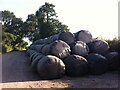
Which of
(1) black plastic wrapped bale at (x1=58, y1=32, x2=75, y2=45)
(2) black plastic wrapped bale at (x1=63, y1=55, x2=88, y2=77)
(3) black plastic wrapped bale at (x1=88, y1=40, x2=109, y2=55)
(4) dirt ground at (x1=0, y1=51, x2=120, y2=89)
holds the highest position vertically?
(1) black plastic wrapped bale at (x1=58, y1=32, x2=75, y2=45)

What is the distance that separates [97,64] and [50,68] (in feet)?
7.01

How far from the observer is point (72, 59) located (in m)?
11.3

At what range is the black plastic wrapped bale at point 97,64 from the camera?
11.6m

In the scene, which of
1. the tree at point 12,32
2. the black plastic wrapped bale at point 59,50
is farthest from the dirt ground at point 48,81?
the tree at point 12,32

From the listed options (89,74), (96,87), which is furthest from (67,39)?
(96,87)

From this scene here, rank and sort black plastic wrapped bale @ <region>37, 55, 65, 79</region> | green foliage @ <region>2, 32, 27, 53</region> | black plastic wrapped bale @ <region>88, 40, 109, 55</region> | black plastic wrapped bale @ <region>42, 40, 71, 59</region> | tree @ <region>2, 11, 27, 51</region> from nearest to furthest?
black plastic wrapped bale @ <region>37, 55, 65, 79</region>
black plastic wrapped bale @ <region>42, 40, 71, 59</region>
black plastic wrapped bale @ <region>88, 40, 109, 55</region>
green foliage @ <region>2, 32, 27, 53</region>
tree @ <region>2, 11, 27, 51</region>

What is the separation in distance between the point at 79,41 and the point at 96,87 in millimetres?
4370

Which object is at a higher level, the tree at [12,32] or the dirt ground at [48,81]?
the tree at [12,32]

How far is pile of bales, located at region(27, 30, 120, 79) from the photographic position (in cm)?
1076

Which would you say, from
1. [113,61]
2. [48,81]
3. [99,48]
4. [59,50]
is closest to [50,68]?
[48,81]

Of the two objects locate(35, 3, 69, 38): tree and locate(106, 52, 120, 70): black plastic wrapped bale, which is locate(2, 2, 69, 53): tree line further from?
locate(106, 52, 120, 70): black plastic wrapped bale

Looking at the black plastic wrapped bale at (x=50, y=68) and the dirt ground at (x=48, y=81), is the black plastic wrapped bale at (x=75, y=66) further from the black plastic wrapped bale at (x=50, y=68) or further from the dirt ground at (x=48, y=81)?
the black plastic wrapped bale at (x=50, y=68)

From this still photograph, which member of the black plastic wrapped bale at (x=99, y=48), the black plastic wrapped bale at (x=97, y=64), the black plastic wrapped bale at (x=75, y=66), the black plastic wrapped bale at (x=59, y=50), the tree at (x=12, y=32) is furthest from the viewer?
the tree at (x=12, y=32)

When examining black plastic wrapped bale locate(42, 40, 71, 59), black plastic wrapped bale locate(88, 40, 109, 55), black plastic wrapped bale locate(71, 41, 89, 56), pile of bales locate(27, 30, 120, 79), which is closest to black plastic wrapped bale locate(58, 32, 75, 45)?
pile of bales locate(27, 30, 120, 79)
